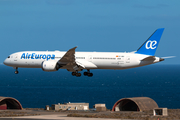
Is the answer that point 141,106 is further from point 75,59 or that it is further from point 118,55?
point 75,59

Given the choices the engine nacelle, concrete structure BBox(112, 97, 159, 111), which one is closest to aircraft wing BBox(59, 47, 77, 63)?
the engine nacelle

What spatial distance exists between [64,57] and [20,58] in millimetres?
12302

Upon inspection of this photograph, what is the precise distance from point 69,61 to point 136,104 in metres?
24.7

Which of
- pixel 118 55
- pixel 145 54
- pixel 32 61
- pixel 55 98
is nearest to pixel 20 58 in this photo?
pixel 32 61

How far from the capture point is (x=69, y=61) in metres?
75.4

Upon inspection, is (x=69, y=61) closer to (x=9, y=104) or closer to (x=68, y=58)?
(x=68, y=58)

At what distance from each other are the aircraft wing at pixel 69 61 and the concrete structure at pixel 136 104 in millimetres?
21106

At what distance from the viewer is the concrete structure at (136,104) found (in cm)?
8912

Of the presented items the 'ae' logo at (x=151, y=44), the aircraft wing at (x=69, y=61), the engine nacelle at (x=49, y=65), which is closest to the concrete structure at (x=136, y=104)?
the 'ae' logo at (x=151, y=44)

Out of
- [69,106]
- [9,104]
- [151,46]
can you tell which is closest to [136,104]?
[151,46]

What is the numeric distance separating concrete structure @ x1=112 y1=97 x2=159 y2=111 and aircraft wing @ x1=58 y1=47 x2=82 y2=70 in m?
21.1

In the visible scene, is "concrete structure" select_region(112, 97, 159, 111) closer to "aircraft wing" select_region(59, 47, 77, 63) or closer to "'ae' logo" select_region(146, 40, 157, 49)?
"'ae' logo" select_region(146, 40, 157, 49)

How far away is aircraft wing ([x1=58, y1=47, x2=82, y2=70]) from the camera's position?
7331 centimetres

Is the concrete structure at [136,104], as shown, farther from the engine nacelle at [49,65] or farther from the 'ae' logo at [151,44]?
the engine nacelle at [49,65]
